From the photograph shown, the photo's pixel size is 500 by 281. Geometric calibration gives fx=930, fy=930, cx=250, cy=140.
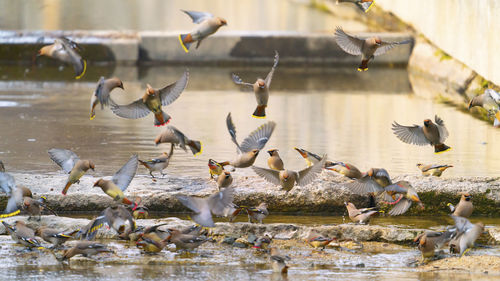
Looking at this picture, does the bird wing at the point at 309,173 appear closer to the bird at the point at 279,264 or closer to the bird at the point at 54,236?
the bird at the point at 279,264

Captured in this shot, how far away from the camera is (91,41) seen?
16172mm

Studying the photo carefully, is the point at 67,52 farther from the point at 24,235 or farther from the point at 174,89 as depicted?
the point at 24,235

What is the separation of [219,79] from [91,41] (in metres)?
2.53

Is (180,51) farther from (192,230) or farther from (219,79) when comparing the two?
(192,230)

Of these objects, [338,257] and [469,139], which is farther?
[469,139]

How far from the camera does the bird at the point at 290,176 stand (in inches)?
263

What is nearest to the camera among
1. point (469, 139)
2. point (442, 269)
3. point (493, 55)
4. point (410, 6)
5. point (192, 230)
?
point (442, 269)

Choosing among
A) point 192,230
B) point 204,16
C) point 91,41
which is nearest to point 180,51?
point 91,41

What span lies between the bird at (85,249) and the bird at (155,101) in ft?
4.86

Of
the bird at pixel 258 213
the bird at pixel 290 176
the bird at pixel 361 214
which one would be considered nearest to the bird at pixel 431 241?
the bird at pixel 361 214

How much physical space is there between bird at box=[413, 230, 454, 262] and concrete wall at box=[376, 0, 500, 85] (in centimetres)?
611

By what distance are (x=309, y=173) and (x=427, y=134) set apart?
3.86ft

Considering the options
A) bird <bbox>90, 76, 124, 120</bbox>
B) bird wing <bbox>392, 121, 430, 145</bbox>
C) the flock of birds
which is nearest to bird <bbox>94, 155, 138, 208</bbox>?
the flock of birds

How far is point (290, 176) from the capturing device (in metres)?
6.69
